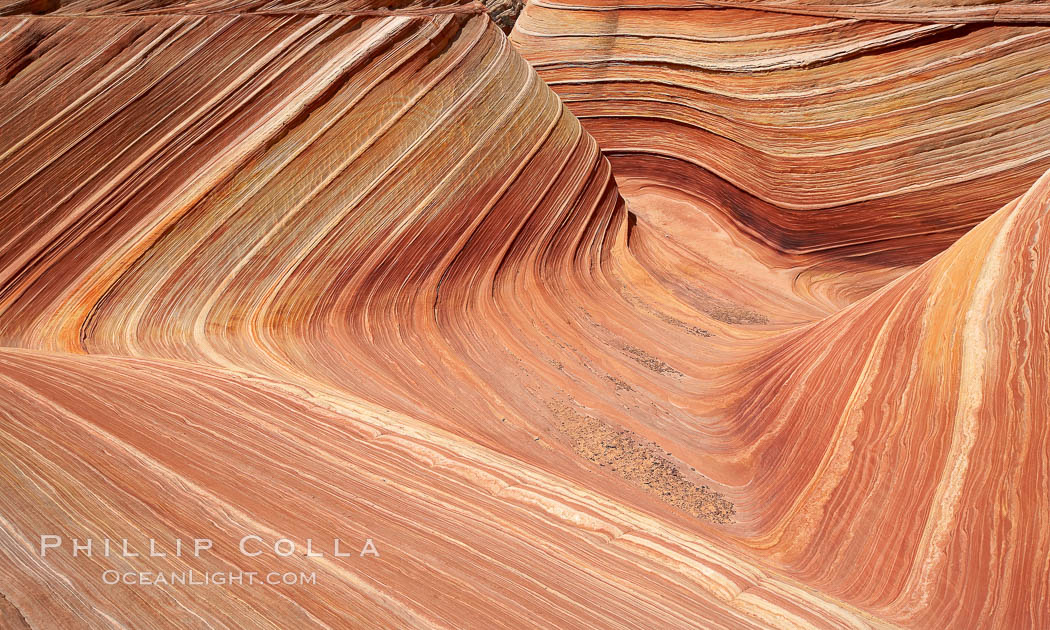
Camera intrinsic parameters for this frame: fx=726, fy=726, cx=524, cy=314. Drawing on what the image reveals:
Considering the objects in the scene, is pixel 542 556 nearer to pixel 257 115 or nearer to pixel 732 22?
pixel 257 115

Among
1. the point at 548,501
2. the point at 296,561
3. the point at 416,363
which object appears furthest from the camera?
the point at 416,363

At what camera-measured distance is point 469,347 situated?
3.29 metres

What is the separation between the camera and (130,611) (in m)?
1.31

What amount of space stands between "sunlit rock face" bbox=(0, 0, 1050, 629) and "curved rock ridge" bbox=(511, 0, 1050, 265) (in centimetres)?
3

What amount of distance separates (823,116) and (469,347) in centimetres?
398

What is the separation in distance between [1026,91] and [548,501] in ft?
17.3

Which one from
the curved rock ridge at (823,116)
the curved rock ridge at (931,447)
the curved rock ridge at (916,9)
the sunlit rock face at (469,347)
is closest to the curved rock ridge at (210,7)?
the sunlit rock face at (469,347)

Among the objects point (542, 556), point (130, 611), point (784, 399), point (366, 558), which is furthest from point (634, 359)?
point (130, 611)

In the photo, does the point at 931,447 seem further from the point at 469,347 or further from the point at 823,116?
the point at 823,116

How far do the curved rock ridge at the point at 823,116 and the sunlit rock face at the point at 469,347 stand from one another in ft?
0.11

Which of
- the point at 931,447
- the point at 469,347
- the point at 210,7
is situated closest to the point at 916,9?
the point at 931,447

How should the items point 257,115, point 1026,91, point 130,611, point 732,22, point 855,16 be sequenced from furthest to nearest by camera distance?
point 732,22 → point 855,16 → point 1026,91 → point 257,115 → point 130,611

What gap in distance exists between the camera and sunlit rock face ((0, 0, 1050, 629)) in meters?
1.62

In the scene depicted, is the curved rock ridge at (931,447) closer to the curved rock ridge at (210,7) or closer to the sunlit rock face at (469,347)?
the sunlit rock face at (469,347)
